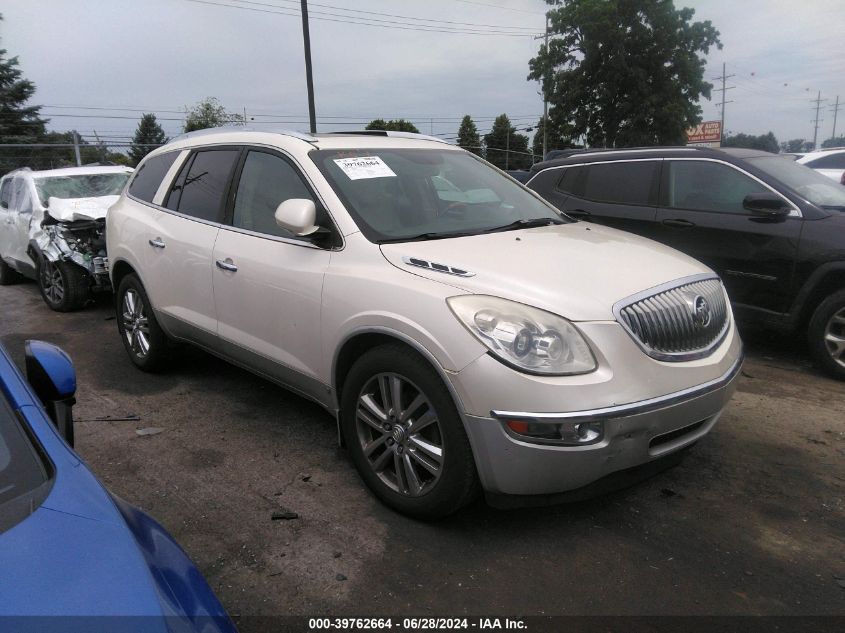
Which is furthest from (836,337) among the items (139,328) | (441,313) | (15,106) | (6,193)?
(15,106)

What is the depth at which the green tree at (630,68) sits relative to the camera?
102 ft

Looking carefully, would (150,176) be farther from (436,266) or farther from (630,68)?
(630,68)

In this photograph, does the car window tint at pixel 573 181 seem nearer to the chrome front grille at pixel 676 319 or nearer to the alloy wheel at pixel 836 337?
the alloy wheel at pixel 836 337

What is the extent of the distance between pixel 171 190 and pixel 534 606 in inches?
145

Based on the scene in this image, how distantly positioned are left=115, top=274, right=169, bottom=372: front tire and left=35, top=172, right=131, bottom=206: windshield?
3728mm

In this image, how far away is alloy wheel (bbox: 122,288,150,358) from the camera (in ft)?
16.2

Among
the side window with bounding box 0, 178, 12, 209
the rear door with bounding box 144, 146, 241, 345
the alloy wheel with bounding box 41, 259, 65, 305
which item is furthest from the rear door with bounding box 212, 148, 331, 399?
the side window with bounding box 0, 178, 12, 209

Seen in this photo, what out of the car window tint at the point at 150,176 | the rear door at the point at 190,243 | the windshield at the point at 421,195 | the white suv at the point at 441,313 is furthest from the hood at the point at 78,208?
the windshield at the point at 421,195

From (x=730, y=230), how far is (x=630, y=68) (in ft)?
95.6

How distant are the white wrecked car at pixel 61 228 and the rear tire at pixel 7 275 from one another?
0.42 metres

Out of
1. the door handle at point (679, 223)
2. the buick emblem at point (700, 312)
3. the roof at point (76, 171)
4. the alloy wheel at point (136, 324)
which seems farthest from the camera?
the roof at point (76, 171)

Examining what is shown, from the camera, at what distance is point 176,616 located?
132cm

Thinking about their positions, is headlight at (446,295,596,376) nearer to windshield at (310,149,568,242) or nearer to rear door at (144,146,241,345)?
windshield at (310,149,568,242)

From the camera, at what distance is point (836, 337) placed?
4.81m
